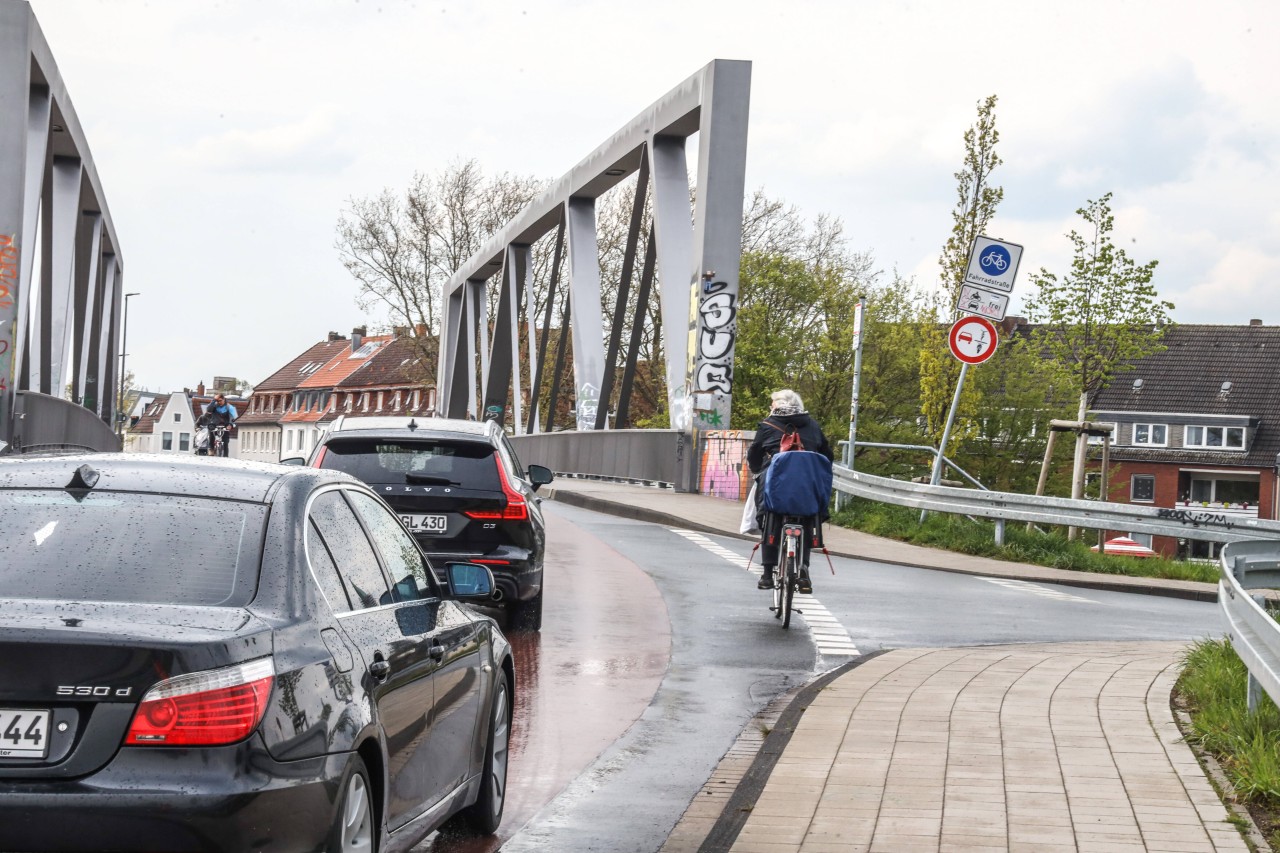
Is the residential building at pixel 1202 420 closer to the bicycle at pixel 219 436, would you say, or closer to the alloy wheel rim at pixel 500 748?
the bicycle at pixel 219 436

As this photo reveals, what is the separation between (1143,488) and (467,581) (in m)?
83.2

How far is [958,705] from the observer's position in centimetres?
824

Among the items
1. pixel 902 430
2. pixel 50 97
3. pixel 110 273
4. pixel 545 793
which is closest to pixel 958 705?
pixel 545 793

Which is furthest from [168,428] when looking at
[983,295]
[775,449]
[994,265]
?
[775,449]

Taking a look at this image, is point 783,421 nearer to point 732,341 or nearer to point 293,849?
point 293,849

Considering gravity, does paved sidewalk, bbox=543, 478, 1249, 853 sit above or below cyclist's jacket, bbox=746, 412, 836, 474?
below

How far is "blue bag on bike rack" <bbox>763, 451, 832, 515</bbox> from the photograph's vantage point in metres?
11.7

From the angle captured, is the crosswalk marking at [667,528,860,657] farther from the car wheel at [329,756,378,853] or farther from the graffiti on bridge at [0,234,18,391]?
the graffiti on bridge at [0,234,18,391]

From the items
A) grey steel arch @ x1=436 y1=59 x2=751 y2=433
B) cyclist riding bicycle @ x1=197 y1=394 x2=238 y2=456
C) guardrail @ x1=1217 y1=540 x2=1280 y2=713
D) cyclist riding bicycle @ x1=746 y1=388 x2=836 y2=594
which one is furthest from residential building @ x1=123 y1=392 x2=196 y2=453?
guardrail @ x1=1217 y1=540 x2=1280 y2=713

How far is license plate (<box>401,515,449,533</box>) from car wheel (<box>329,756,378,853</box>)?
6.56 meters

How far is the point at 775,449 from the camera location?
40.4 feet

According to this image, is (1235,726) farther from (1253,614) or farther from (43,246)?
(43,246)

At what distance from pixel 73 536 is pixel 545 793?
2760mm

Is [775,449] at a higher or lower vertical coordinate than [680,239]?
lower
